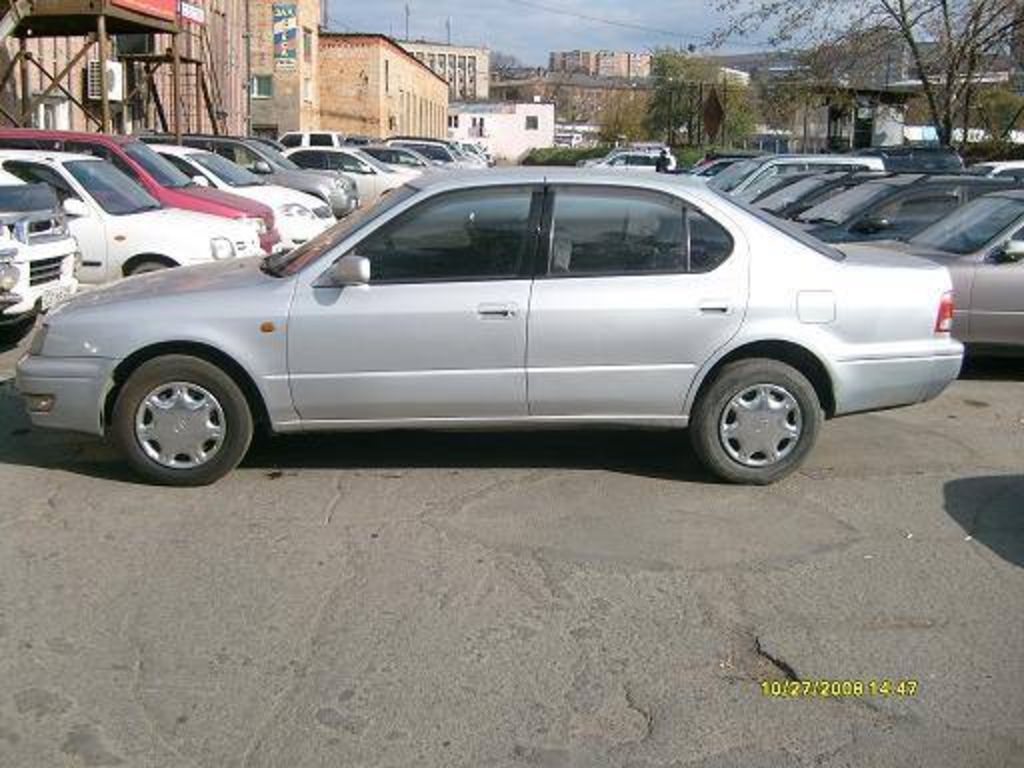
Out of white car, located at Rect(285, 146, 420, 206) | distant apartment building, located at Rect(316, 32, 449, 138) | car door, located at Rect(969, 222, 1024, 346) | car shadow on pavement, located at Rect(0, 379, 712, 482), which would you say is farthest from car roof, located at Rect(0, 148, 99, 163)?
distant apartment building, located at Rect(316, 32, 449, 138)

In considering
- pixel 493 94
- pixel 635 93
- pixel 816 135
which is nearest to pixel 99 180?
pixel 816 135

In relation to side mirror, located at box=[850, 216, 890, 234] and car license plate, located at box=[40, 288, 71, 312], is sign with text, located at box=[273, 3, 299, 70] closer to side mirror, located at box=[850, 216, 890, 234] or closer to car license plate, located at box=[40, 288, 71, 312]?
side mirror, located at box=[850, 216, 890, 234]

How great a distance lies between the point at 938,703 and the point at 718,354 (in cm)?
236

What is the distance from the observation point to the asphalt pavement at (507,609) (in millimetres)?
3406

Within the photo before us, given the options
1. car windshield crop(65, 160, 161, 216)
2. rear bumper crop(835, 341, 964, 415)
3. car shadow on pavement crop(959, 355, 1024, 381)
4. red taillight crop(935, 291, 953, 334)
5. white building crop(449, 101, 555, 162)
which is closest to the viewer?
rear bumper crop(835, 341, 964, 415)

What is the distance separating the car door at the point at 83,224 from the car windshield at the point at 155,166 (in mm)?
1630

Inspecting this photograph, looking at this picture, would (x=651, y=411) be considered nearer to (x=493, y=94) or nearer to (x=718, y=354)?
(x=718, y=354)

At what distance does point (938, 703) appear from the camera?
3609 millimetres

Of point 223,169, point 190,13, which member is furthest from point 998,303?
point 190,13

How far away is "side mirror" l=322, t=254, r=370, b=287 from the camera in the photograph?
17.6ft

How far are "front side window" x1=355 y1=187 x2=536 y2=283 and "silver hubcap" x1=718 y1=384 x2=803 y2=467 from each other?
130cm

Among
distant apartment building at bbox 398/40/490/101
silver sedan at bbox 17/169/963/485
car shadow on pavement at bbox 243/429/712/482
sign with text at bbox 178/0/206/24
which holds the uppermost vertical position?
distant apartment building at bbox 398/40/490/101

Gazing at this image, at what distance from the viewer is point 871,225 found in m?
10.8

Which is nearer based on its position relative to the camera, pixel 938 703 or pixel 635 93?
pixel 938 703
